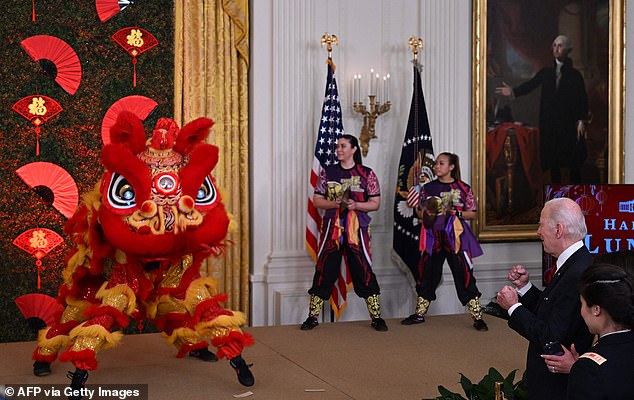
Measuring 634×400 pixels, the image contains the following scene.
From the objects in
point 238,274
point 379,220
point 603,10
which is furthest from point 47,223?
point 603,10

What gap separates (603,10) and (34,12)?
572cm

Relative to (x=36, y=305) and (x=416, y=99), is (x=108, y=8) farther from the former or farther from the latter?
(x=416, y=99)

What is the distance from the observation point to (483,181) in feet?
27.8

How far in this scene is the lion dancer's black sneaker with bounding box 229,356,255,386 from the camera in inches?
203

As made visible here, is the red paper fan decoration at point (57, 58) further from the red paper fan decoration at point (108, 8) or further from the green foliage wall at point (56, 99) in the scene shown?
the red paper fan decoration at point (108, 8)

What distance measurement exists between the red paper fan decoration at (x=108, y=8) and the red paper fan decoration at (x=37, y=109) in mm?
836

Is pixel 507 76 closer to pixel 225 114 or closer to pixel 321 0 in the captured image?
pixel 321 0

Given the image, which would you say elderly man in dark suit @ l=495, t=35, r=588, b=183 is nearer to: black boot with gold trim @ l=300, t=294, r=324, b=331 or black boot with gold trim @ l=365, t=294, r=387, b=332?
black boot with gold trim @ l=365, t=294, r=387, b=332

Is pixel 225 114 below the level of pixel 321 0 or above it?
below

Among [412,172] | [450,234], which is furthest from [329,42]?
[450,234]

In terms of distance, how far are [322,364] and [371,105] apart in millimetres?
2883

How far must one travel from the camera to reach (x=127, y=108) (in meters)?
7.32

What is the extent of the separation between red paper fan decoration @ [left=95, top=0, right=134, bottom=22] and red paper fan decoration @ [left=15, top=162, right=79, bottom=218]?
1330 mm

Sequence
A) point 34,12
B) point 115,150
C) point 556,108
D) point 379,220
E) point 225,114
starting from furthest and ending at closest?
point 556,108 → point 379,220 → point 225,114 → point 34,12 → point 115,150
